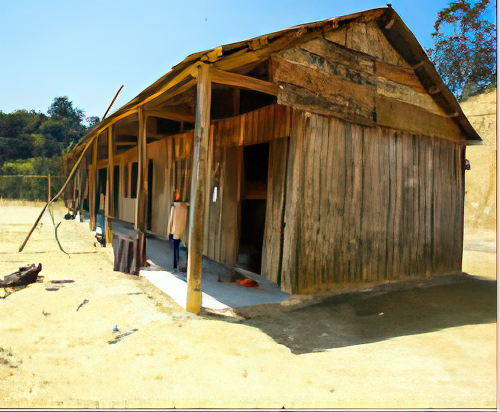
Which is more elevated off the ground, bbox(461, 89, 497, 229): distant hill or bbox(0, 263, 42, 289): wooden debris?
bbox(461, 89, 497, 229): distant hill

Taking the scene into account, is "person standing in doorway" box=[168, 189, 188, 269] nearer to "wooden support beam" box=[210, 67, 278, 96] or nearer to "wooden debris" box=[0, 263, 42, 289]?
"wooden debris" box=[0, 263, 42, 289]

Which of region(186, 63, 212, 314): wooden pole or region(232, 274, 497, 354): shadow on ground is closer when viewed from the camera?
region(232, 274, 497, 354): shadow on ground

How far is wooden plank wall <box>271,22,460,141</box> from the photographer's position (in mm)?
5776

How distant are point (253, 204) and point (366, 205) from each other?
2250 millimetres

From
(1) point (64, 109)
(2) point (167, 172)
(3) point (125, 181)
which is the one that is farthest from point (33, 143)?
(2) point (167, 172)

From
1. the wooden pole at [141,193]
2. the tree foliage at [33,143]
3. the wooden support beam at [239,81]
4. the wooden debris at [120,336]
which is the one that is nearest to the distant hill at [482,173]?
the wooden pole at [141,193]

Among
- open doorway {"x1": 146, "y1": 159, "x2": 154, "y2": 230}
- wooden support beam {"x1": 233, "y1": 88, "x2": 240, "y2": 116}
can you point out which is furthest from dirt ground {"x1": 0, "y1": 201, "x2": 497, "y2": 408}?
open doorway {"x1": 146, "y1": 159, "x2": 154, "y2": 230}

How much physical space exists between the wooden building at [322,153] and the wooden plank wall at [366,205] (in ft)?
0.07

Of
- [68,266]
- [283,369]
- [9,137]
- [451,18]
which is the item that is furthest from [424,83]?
[9,137]

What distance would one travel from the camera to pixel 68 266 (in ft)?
25.3

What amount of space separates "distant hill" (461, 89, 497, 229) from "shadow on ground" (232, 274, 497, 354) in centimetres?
1793

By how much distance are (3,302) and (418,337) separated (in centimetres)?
516

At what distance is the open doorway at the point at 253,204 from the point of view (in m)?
7.14

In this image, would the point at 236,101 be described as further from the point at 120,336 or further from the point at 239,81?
the point at 120,336
